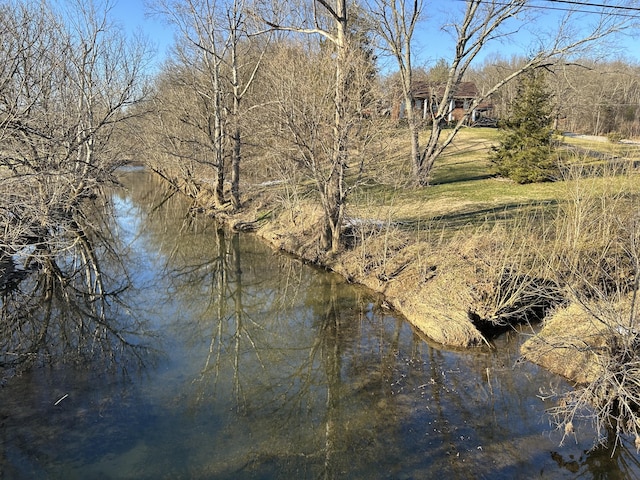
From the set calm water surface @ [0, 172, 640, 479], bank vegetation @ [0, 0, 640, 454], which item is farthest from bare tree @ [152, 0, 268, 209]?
calm water surface @ [0, 172, 640, 479]

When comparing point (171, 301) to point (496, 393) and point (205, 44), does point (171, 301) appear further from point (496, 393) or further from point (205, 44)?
point (205, 44)

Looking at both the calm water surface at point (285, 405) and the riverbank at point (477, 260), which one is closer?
the calm water surface at point (285, 405)

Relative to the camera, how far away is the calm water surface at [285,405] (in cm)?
534

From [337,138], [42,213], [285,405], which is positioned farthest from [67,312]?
[337,138]

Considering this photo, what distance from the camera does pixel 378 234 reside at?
11609 millimetres

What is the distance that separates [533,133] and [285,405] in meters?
16.7

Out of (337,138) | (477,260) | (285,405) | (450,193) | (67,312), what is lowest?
(285,405)

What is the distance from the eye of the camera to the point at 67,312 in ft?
31.7

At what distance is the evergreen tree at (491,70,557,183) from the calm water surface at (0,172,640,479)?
1211cm

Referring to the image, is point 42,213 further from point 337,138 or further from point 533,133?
point 533,133

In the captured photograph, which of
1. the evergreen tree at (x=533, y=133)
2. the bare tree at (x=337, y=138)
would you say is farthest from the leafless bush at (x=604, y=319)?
the evergreen tree at (x=533, y=133)

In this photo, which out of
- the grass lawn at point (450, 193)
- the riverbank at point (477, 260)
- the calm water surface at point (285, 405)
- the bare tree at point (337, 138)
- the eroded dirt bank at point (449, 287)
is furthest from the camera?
the grass lawn at point (450, 193)

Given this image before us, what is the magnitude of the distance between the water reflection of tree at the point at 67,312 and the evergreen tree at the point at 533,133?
1588cm

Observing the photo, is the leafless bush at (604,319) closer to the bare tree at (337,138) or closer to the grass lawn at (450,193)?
the grass lawn at (450,193)
